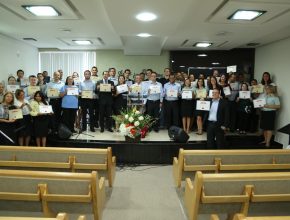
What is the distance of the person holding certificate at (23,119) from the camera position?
4.98m

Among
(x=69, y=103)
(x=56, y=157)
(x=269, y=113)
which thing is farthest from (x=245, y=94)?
(x=56, y=157)

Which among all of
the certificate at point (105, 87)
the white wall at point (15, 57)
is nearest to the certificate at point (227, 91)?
the certificate at point (105, 87)

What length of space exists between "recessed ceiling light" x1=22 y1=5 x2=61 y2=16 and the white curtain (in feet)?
16.8

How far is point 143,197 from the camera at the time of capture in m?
3.60

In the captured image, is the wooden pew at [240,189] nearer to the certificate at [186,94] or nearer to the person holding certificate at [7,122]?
the person holding certificate at [7,122]

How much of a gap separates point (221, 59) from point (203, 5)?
567 centimetres

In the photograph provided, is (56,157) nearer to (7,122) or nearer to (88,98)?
(7,122)

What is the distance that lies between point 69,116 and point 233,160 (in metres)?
4.05

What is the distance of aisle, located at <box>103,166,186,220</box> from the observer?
3.09m

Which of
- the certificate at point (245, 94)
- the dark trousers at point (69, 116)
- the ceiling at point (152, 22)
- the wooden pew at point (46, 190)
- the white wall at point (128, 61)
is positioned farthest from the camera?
the white wall at point (128, 61)

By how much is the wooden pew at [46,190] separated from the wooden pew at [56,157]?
0.79 m

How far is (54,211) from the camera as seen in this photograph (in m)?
2.39

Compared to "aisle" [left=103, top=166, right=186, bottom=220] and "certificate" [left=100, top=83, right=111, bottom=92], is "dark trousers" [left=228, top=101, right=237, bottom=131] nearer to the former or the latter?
"aisle" [left=103, top=166, right=186, bottom=220]

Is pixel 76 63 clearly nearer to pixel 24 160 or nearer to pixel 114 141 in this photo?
pixel 114 141
